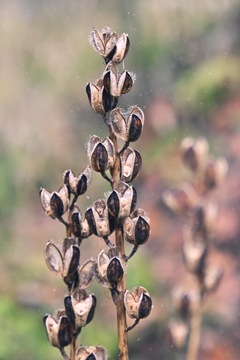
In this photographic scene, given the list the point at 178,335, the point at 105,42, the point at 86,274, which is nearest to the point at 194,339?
the point at 178,335

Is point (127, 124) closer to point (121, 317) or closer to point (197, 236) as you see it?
point (121, 317)

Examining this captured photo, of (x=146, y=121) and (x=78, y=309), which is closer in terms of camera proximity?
(x=78, y=309)

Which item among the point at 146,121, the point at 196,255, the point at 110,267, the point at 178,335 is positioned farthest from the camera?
the point at 146,121

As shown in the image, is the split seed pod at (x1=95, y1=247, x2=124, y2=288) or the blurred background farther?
the blurred background

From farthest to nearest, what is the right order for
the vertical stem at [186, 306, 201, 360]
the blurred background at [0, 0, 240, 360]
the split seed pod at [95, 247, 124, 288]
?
the blurred background at [0, 0, 240, 360], the vertical stem at [186, 306, 201, 360], the split seed pod at [95, 247, 124, 288]

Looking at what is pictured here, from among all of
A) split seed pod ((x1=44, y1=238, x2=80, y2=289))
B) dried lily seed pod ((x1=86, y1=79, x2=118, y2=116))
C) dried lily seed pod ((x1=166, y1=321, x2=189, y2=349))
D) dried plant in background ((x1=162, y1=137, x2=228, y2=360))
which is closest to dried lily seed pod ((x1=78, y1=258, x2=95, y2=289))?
split seed pod ((x1=44, y1=238, x2=80, y2=289))

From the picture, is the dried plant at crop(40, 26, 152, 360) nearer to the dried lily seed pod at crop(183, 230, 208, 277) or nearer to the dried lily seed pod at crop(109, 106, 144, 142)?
the dried lily seed pod at crop(109, 106, 144, 142)
